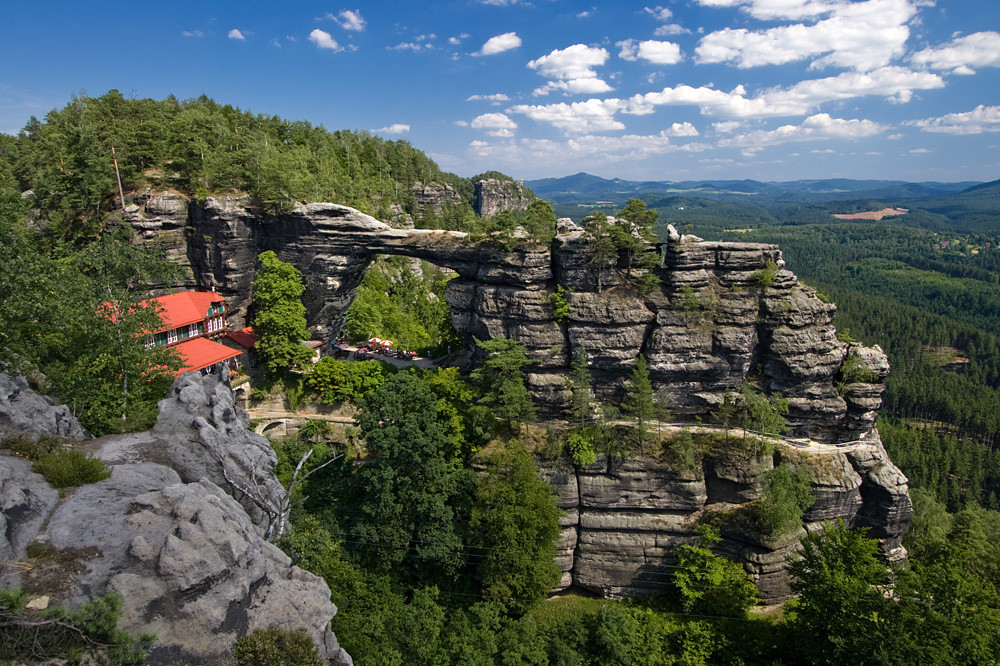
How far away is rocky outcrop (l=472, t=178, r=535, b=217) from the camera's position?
390ft

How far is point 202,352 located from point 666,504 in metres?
28.8

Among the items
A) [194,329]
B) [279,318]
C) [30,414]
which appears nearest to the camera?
[30,414]

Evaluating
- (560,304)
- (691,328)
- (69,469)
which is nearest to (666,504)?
(691,328)

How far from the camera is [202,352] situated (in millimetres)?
30000

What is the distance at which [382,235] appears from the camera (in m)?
34.2

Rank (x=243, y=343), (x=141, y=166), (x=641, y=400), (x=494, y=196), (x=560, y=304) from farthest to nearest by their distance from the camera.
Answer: (x=494, y=196)
(x=141, y=166)
(x=243, y=343)
(x=560, y=304)
(x=641, y=400)

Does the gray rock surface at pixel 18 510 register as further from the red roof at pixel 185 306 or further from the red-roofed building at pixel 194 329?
the red roof at pixel 185 306

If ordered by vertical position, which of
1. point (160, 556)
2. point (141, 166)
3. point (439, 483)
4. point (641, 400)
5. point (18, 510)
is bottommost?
point (439, 483)

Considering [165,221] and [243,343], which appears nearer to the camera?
[243,343]

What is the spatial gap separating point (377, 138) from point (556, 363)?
59.9 metres

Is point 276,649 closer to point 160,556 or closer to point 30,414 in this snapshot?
point 160,556

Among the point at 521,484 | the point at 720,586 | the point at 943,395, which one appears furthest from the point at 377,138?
the point at 943,395

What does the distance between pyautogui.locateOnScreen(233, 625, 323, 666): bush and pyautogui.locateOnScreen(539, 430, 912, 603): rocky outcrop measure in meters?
17.3

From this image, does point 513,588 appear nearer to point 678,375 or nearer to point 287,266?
point 678,375
